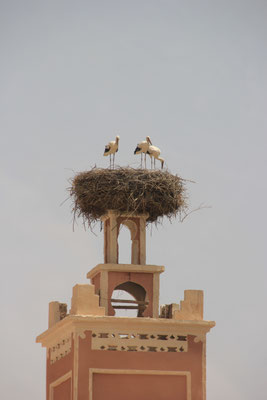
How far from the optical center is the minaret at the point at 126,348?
31.5 meters

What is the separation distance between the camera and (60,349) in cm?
3275

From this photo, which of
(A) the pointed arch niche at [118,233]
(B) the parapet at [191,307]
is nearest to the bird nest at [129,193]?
(A) the pointed arch niche at [118,233]

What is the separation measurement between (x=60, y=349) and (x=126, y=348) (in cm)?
164

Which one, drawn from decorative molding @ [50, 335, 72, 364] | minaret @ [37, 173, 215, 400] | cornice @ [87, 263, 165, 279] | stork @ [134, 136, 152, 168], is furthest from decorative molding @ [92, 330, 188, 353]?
stork @ [134, 136, 152, 168]

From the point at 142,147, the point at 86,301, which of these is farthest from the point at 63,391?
the point at 142,147

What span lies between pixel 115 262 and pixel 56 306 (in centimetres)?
155

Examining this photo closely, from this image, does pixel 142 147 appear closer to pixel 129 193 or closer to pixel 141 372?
pixel 129 193

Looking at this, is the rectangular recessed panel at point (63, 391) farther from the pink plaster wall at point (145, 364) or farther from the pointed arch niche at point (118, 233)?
the pointed arch niche at point (118, 233)

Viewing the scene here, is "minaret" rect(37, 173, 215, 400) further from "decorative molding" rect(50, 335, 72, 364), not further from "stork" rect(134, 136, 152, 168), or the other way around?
"stork" rect(134, 136, 152, 168)

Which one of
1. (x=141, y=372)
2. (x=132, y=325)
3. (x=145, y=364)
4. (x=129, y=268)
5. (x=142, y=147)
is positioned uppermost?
(x=142, y=147)

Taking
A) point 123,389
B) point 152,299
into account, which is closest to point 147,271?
point 152,299

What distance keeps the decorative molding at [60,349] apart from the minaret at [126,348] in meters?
0.02

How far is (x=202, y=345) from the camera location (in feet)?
Answer: 106

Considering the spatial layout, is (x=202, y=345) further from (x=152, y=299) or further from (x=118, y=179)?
(x=118, y=179)
